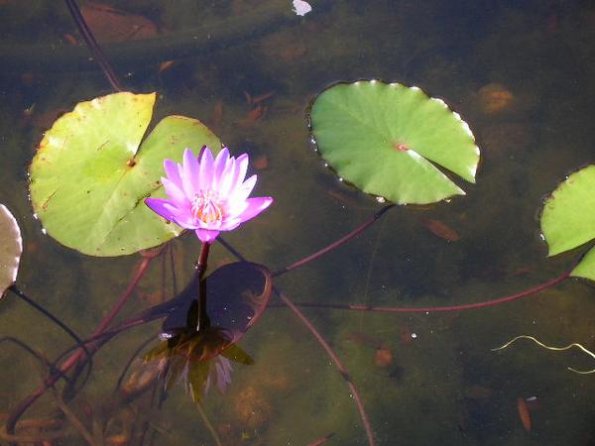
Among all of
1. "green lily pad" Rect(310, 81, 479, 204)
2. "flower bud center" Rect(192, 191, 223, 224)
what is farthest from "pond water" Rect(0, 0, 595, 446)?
"flower bud center" Rect(192, 191, 223, 224)

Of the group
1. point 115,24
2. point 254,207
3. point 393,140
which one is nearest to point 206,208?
point 254,207

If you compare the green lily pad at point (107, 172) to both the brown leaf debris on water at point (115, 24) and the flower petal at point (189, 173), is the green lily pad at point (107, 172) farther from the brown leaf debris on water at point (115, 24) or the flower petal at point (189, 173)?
the brown leaf debris on water at point (115, 24)

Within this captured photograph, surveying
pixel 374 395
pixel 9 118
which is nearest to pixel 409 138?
pixel 374 395

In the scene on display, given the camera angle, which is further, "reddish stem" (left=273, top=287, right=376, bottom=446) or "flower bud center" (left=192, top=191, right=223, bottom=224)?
"reddish stem" (left=273, top=287, right=376, bottom=446)

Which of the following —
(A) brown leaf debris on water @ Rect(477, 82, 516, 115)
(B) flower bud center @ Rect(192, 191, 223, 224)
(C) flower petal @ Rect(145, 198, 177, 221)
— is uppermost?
(C) flower petal @ Rect(145, 198, 177, 221)

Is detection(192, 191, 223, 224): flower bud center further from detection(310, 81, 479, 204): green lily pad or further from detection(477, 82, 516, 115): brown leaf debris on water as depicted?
detection(477, 82, 516, 115): brown leaf debris on water

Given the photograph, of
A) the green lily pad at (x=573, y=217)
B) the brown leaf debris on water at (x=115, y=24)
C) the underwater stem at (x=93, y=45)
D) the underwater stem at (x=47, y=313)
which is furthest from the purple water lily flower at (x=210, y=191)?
the brown leaf debris on water at (x=115, y=24)
